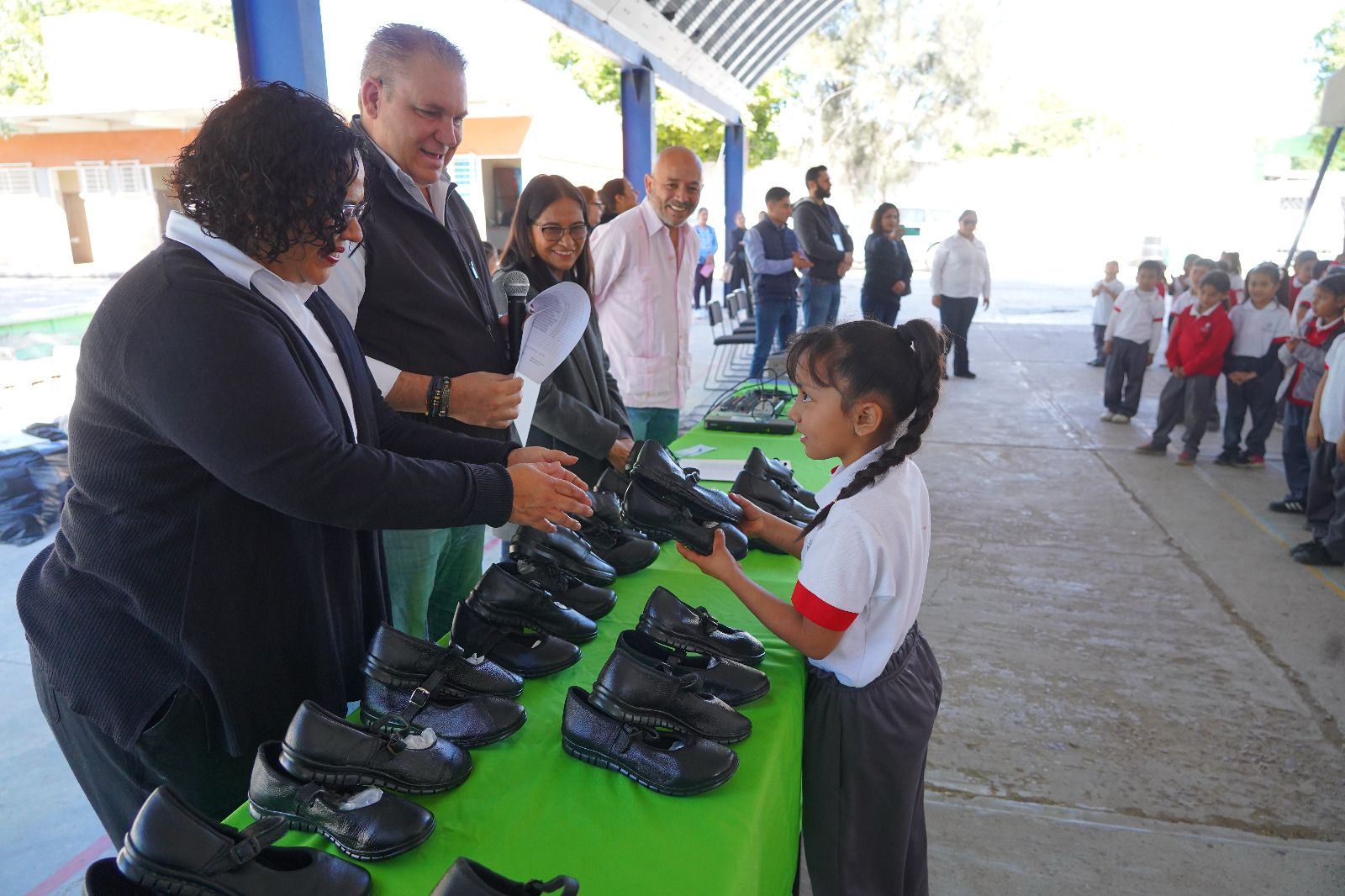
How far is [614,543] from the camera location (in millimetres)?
2031

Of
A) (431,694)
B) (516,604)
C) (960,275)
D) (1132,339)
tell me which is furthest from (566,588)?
(960,275)

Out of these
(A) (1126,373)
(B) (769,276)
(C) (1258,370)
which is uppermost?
(B) (769,276)

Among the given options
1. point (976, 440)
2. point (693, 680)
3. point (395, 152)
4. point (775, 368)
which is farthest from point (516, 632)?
point (976, 440)

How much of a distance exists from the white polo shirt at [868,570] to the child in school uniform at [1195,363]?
5381 mm

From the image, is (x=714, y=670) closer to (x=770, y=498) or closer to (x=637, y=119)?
(x=770, y=498)

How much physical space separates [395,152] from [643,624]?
1.13 m

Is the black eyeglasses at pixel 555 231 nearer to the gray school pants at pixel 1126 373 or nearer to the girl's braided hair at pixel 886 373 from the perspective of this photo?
the girl's braided hair at pixel 886 373

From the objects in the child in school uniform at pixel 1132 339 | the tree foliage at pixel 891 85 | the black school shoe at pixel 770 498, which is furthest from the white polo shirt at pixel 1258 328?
the tree foliage at pixel 891 85

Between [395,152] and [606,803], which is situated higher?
[395,152]

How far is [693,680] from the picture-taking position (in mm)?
1303

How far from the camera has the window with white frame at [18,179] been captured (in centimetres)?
349

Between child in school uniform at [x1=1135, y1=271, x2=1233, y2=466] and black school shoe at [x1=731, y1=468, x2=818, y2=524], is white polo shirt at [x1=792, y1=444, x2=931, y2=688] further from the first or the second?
child in school uniform at [x1=1135, y1=271, x2=1233, y2=466]

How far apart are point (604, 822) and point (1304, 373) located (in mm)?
5520

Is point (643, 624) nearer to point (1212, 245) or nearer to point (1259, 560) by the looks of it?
point (1259, 560)
